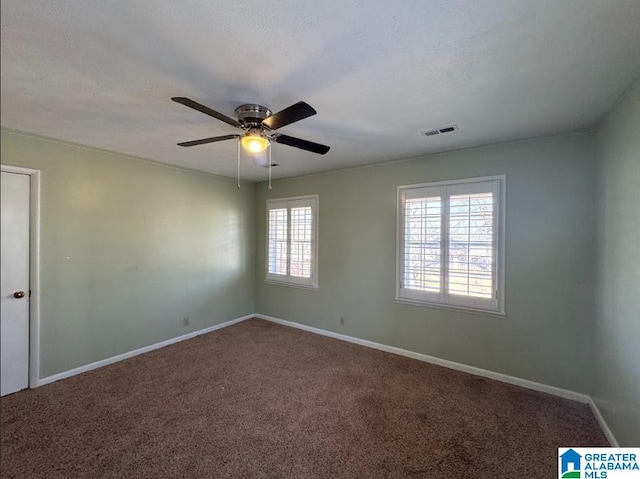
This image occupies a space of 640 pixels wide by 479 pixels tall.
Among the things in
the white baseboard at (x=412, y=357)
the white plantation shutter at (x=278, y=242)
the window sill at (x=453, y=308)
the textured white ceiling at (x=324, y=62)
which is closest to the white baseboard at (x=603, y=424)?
the white baseboard at (x=412, y=357)

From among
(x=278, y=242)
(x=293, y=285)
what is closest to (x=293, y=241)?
(x=278, y=242)

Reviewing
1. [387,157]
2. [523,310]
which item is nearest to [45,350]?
[387,157]

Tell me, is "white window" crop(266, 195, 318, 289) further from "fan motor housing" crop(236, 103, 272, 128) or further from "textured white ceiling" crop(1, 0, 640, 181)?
"fan motor housing" crop(236, 103, 272, 128)

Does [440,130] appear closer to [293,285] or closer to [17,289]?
[293,285]

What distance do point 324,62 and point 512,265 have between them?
2548 mm

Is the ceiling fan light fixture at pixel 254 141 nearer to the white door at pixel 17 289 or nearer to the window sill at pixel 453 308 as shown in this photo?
the white door at pixel 17 289

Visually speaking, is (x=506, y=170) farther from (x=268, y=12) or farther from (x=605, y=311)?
(x=268, y=12)

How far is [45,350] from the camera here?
108 inches

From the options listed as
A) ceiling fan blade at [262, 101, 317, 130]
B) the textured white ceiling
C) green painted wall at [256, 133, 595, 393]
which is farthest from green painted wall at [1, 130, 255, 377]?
ceiling fan blade at [262, 101, 317, 130]

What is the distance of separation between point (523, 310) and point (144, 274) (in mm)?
4178

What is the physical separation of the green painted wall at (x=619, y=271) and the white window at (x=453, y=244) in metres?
0.74

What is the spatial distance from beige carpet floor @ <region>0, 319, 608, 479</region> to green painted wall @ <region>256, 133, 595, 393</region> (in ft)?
1.13

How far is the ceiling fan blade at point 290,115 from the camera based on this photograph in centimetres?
156

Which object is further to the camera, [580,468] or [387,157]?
[387,157]
